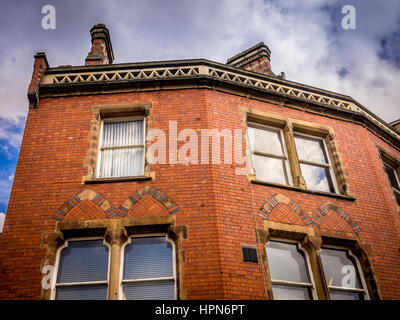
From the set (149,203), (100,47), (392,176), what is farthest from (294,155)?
(100,47)

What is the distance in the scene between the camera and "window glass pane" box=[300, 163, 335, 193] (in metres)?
9.42

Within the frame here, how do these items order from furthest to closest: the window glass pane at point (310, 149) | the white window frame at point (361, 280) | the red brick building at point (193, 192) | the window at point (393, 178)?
the window at point (393, 178), the window glass pane at point (310, 149), the white window frame at point (361, 280), the red brick building at point (193, 192)

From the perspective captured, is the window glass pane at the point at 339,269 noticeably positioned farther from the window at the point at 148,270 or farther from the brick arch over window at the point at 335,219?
the window at the point at 148,270

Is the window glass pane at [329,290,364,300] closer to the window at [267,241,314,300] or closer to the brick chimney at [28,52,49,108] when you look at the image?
the window at [267,241,314,300]

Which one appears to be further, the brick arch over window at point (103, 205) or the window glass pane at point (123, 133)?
the window glass pane at point (123, 133)

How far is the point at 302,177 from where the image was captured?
9086 mm

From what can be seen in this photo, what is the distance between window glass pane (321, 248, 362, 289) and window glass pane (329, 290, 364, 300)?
0.44 ft

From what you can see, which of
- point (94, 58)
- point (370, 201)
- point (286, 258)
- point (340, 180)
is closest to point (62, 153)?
point (94, 58)

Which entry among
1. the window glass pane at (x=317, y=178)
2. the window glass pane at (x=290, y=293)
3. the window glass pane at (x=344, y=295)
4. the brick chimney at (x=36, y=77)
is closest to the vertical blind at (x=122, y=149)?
the brick chimney at (x=36, y=77)

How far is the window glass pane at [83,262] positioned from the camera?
727 centimetres

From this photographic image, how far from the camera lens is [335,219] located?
8.53 meters

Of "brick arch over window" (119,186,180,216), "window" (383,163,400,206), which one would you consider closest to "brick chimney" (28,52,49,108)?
"brick arch over window" (119,186,180,216)

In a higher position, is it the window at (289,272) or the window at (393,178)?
the window at (393,178)
